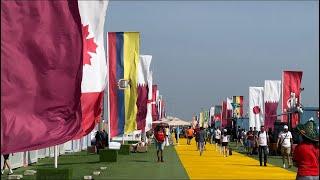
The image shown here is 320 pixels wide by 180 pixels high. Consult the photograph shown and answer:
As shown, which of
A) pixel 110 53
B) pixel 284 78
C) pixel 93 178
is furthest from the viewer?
pixel 284 78

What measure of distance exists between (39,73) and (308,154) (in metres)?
4.08

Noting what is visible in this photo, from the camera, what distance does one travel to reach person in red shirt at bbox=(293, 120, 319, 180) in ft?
31.9

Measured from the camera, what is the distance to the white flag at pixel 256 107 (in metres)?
34.6

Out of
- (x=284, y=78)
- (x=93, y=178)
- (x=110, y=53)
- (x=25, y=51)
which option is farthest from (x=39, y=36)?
(x=284, y=78)

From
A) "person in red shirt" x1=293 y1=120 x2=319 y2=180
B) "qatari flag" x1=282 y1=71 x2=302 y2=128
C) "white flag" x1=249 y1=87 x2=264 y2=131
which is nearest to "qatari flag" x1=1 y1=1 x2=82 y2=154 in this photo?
"person in red shirt" x1=293 y1=120 x2=319 y2=180

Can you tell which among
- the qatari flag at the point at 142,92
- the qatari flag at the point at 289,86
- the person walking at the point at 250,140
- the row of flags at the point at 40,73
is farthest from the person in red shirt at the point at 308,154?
the person walking at the point at 250,140

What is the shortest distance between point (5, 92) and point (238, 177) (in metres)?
13.7

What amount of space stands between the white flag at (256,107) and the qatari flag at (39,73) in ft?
84.1

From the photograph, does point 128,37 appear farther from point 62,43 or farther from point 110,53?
point 62,43

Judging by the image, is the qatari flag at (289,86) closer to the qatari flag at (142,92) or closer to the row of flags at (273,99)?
the row of flags at (273,99)

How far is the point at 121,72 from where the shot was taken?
23500 mm

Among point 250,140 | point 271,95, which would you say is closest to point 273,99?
point 271,95

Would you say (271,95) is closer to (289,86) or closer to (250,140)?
(289,86)

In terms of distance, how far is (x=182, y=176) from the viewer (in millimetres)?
20812
